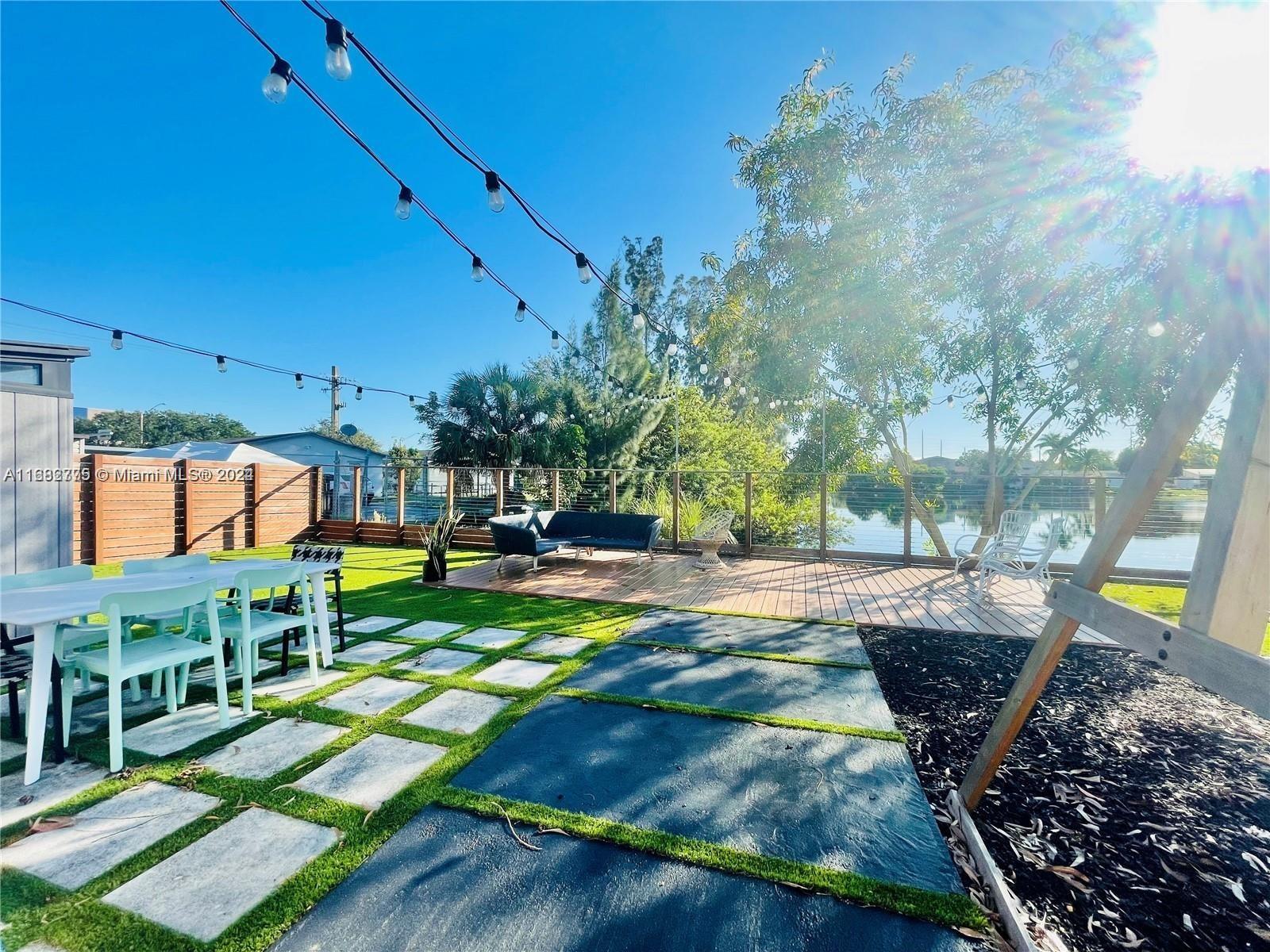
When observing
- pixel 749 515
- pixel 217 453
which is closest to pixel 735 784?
pixel 749 515

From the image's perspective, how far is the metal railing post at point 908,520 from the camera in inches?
287

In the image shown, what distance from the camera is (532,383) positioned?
1378 centimetres

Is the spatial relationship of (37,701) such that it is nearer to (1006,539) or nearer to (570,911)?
(570,911)

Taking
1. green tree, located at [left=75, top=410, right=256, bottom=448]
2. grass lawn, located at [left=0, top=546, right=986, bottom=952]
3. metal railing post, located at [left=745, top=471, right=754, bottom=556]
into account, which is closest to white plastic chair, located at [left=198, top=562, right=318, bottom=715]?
grass lawn, located at [left=0, top=546, right=986, bottom=952]

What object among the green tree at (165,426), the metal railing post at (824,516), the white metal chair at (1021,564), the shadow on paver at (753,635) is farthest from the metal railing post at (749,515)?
the green tree at (165,426)

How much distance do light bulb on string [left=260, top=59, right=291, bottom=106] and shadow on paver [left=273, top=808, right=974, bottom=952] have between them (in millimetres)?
4279

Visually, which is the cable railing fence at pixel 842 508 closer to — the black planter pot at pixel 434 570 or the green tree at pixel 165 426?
the black planter pot at pixel 434 570

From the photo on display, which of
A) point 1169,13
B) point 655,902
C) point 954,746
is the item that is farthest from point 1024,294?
point 655,902

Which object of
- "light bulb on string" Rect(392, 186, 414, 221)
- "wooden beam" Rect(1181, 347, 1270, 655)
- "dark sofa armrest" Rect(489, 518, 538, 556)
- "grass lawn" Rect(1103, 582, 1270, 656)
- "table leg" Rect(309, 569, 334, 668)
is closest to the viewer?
"wooden beam" Rect(1181, 347, 1270, 655)

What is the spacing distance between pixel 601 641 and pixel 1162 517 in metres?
8.13

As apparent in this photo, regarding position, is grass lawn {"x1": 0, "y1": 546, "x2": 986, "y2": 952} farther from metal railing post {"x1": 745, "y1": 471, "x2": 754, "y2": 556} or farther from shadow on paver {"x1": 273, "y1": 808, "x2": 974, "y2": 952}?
metal railing post {"x1": 745, "y1": 471, "x2": 754, "y2": 556}

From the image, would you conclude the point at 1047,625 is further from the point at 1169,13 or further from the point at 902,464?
the point at 902,464

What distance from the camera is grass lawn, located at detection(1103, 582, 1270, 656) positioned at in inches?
186

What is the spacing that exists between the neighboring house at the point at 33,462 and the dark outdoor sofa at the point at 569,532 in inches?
151
